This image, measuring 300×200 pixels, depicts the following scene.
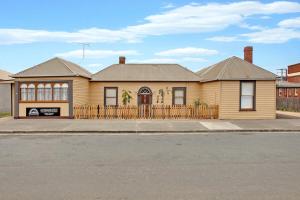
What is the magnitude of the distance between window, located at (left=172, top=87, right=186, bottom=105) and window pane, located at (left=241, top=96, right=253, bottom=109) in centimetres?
524

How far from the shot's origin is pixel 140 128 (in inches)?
683

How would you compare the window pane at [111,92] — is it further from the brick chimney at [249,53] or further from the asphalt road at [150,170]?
the asphalt road at [150,170]

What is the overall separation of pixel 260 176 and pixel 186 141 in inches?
233

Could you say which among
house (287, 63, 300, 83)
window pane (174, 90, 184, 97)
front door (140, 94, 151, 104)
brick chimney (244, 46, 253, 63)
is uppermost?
house (287, 63, 300, 83)

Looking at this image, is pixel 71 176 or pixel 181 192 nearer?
pixel 181 192

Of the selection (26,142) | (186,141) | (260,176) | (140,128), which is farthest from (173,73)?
(260,176)

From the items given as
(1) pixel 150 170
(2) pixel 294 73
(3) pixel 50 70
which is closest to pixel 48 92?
(3) pixel 50 70

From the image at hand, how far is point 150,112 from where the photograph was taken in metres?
23.3

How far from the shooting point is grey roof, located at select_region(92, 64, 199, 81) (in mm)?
26125

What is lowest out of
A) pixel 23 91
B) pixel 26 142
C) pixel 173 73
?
pixel 26 142

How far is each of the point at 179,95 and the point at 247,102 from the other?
580 centimetres

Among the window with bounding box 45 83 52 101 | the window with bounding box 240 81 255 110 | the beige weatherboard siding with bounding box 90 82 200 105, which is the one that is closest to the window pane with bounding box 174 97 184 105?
the beige weatherboard siding with bounding box 90 82 200 105

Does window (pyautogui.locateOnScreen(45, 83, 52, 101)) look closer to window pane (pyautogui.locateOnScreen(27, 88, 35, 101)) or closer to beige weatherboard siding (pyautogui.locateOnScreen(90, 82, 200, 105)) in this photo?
window pane (pyautogui.locateOnScreen(27, 88, 35, 101))

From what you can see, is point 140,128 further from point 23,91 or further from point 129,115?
point 23,91
